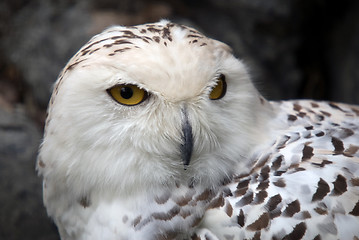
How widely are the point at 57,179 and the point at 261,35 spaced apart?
2282 millimetres

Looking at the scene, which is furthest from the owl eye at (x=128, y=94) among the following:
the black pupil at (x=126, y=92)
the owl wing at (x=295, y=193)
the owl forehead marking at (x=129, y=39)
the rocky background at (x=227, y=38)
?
the rocky background at (x=227, y=38)

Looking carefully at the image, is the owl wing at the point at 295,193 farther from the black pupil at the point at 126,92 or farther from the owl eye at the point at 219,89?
the black pupil at the point at 126,92

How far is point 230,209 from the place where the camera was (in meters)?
1.54

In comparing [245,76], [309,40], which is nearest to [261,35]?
[309,40]

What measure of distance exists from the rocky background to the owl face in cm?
165

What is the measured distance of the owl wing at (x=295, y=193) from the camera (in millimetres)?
1465

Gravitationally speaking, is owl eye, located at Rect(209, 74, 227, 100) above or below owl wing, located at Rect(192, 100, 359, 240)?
above

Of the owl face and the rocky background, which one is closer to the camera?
the owl face

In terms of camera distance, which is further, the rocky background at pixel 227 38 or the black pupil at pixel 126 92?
the rocky background at pixel 227 38

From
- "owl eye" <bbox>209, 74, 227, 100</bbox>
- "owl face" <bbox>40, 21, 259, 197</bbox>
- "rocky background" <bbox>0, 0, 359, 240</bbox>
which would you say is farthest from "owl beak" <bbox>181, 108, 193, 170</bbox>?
"rocky background" <bbox>0, 0, 359, 240</bbox>

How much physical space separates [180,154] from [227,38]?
212 cm

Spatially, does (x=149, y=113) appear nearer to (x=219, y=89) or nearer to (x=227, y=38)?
(x=219, y=89)

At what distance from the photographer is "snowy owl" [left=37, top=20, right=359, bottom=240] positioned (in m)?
1.48

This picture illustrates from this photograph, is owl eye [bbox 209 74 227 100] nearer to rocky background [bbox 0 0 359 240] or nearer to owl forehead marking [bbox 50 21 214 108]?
owl forehead marking [bbox 50 21 214 108]
